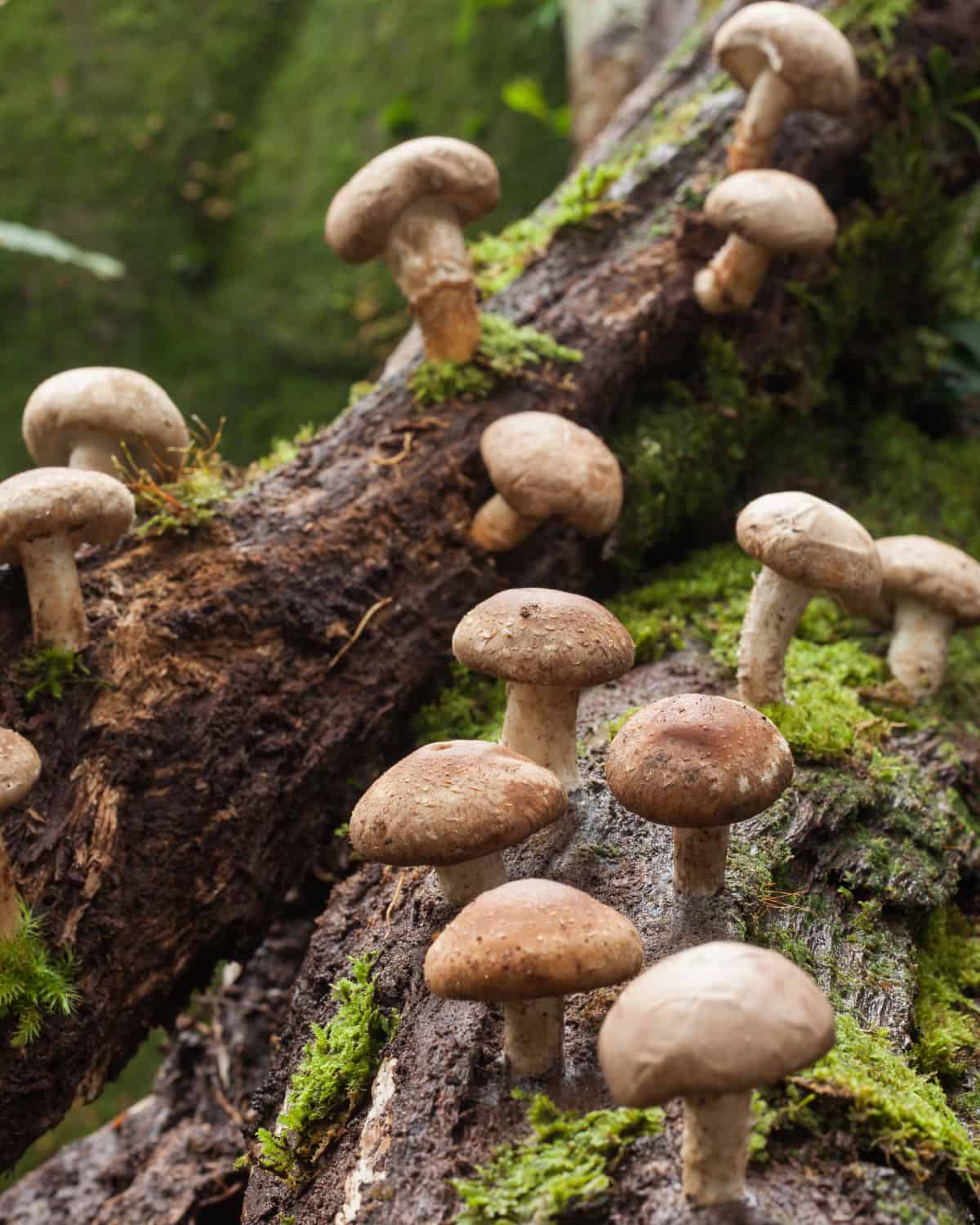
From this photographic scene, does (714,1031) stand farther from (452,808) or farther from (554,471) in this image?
(554,471)

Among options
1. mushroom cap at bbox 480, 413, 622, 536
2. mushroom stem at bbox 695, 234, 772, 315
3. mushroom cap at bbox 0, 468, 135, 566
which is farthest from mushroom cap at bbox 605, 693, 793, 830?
mushroom stem at bbox 695, 234, 772, 315

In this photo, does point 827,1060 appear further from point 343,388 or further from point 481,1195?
point 343,388

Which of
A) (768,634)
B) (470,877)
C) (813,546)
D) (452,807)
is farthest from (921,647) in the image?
(452,807)

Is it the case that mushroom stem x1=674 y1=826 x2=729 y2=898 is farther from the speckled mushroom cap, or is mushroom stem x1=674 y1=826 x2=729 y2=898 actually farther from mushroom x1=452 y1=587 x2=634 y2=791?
the speckled mushroom cap

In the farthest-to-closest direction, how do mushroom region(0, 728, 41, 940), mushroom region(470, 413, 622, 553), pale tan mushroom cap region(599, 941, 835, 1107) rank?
mushroom region(470, 413, 622, 553) < mushroom region(0, 728, 41, 940) < pale tan mushroom cap region(599, 941, 835, 1107)

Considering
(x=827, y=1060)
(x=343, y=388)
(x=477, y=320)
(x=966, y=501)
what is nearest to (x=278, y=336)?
(x=343, y=388)

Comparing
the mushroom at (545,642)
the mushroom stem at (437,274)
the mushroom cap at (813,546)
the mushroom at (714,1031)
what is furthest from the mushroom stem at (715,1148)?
the mushroom stem at (437,274)

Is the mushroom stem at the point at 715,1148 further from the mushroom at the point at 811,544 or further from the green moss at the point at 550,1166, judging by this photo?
the mushroom at the point at 811,544
